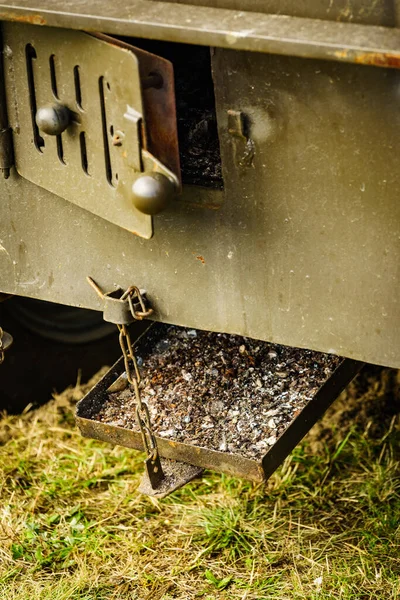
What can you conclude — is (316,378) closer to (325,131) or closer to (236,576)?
(236,576)

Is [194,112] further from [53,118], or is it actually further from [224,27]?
[224,27]

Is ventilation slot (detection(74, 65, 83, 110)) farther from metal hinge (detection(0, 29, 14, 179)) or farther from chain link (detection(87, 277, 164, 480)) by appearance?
chain link (detection(87, 277, 164, 480))

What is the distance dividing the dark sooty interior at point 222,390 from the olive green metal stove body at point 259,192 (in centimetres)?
34

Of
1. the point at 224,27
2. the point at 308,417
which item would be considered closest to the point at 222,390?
the point at 308,417

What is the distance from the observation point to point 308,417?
2.42 meters

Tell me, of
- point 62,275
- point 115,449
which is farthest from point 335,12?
point 115,449

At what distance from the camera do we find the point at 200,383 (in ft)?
8.84

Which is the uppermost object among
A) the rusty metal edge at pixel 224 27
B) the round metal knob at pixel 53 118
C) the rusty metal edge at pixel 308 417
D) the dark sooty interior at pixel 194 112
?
the rusty metal edge at pixel 224 27

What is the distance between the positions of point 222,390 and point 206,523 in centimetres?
44

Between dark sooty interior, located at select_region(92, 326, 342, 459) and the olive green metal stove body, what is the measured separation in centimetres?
34

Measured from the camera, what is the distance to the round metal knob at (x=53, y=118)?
6.77ft

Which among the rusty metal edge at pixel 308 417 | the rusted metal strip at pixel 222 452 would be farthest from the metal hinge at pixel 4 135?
the rusty metal edge at pixel 308 417

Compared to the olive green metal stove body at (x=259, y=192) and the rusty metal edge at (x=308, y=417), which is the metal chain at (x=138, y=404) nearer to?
the olive green metal stove body at (x=259, y=192)

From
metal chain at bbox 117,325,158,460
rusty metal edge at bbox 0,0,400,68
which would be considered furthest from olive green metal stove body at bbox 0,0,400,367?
metal chain at bbox 117,325,158,460
